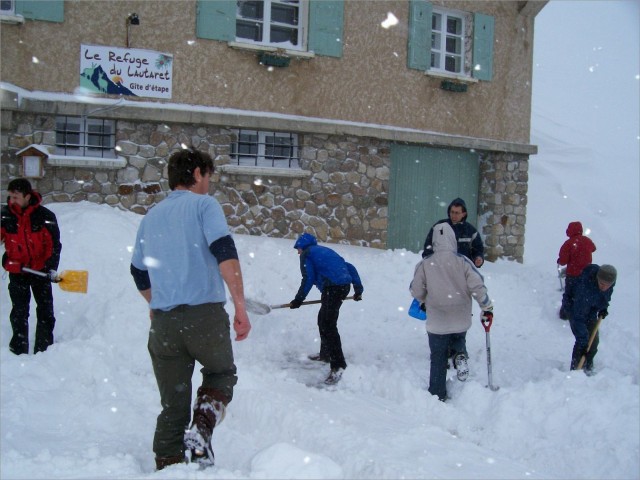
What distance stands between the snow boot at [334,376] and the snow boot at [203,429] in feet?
9.21

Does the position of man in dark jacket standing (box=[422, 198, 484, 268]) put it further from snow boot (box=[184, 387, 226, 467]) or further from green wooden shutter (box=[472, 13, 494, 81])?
green wooden shutter (box=[472, 13, 494, 81])

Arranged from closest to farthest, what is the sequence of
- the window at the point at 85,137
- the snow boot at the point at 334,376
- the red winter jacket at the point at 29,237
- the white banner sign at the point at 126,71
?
the red winter jacket at the point at 29,237 < the snow boot at the point at 334,376 < the white banner sign at the point at 126,71 < the window at the point at 85,137

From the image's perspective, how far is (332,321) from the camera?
6.35 m

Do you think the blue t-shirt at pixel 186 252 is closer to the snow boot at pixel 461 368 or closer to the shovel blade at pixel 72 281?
the shovel blade at pixel 72 281

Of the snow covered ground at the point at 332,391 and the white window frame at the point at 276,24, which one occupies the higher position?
the white window frame at the point at 276,24

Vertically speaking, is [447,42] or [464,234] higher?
[447,42]

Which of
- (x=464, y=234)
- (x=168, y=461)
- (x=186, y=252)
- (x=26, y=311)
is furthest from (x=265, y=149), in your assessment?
(x=168, y=461)

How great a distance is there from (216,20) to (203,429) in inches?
343

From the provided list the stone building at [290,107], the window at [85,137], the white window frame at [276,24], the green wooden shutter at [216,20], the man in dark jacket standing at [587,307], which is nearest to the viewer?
the man in dark jacket standing at [587,307]

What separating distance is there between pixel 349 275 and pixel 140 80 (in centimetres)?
576

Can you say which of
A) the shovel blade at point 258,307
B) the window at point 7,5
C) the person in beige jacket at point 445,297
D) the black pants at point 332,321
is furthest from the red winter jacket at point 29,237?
the window at point 7,5

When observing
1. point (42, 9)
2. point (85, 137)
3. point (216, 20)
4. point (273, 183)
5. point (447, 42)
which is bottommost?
point (273, 183)

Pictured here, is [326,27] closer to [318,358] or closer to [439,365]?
[318,358]

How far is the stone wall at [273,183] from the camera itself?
9.85 meters
